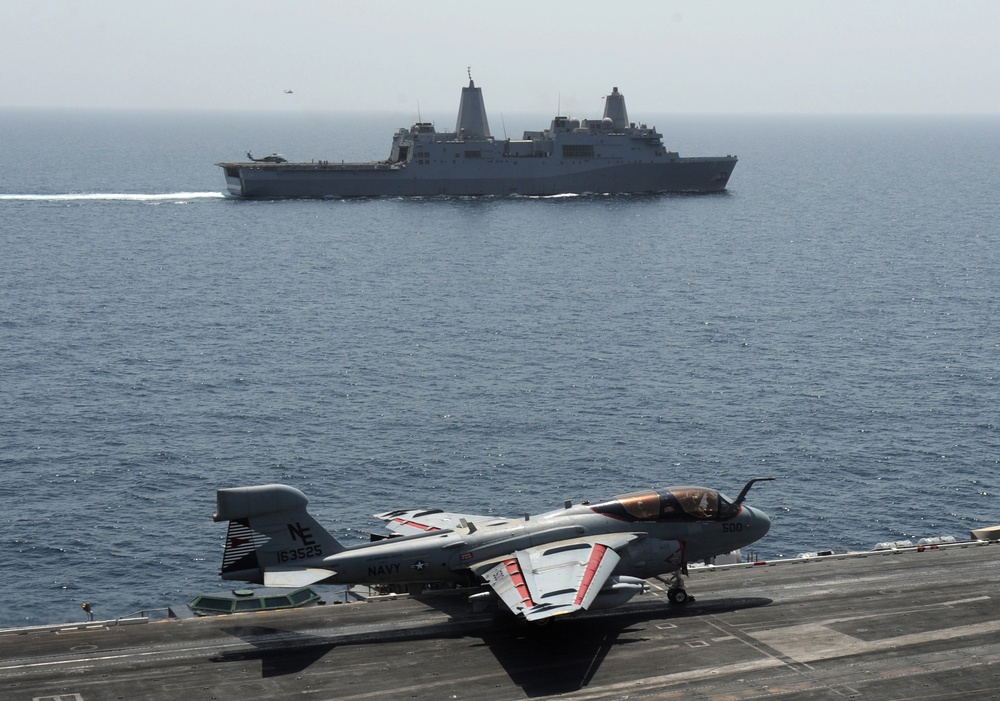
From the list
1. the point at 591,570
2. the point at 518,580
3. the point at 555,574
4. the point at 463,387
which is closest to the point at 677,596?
the point at 591,570

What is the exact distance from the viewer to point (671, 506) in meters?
42.6

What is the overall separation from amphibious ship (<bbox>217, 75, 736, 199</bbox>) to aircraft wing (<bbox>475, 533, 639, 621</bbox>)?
513 feet

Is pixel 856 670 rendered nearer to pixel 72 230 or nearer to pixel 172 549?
pixel 172 549

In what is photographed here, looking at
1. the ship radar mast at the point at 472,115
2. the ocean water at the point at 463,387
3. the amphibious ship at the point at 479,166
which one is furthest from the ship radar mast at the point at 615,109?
the ocean water at the point at 463,387

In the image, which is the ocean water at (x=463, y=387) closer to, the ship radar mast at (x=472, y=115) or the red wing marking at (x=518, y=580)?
the red wing marking at (x=518, y=580)

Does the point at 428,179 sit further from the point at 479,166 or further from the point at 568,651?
the point at 568,651

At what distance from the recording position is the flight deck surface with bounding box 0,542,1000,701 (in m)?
34.5

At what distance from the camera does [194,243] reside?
522 ft

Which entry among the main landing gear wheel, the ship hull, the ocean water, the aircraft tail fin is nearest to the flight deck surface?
the main landing gear wheel

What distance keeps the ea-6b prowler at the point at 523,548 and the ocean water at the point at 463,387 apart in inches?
705

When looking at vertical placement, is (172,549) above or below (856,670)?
below

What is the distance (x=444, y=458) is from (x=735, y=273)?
75.7 metres

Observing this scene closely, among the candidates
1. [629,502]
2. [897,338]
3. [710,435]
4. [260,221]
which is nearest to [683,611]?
[629,502]

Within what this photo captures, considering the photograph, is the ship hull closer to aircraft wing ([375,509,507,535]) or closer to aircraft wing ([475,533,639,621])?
aircraft wing ([375,509,507,535])
